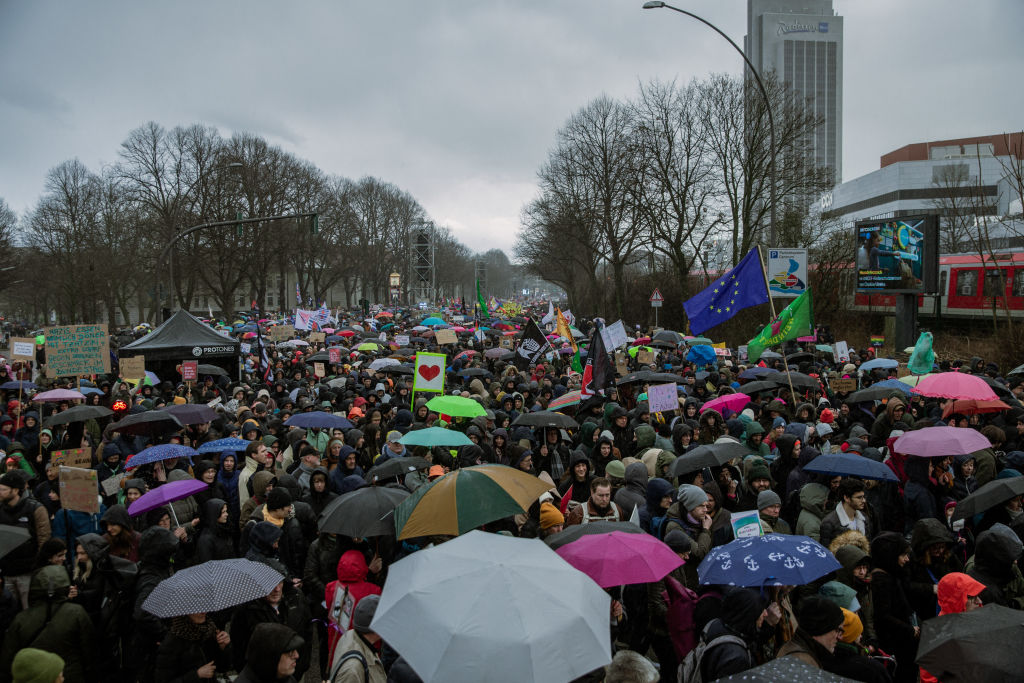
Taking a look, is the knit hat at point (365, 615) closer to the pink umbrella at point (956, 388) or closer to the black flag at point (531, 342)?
the pink umbrella at point (956, 388)

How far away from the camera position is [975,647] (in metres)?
3.35

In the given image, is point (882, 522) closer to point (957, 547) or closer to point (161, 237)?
point (957, 547)

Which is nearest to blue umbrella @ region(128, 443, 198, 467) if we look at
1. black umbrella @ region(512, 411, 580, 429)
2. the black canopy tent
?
black umbrella @ region(512, 411, 580, 429)

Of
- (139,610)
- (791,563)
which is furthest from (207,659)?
(791,563)

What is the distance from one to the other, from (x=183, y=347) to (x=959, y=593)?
1805cm

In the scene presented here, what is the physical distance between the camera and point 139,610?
4.71 meters

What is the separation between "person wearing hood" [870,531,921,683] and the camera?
484cm

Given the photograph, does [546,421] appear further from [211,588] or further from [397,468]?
[211,588]

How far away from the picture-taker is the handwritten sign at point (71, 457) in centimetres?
822

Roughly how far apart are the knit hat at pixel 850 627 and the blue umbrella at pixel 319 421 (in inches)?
257

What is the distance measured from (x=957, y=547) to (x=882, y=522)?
1.02 metres

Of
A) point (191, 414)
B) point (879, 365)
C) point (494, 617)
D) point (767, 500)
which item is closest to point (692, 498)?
point (767, 500)

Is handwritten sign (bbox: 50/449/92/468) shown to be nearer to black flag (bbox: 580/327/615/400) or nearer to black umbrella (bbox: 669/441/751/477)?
black umbrella (bbox: 669/441/751/477)

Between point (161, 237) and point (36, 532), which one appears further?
point (161, 237)
